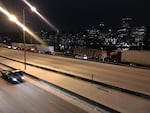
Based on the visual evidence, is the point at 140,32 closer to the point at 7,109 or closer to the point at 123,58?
the point at 123,58

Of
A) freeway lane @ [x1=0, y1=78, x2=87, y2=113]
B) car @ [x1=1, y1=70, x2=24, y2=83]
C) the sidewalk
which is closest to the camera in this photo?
the sidewalk

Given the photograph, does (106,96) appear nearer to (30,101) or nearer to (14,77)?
(30,101)

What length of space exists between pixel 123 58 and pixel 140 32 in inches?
6506

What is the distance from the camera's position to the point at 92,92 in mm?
16797

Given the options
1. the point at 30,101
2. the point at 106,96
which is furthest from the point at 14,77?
the point at 106,96

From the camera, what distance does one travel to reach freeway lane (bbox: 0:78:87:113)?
551 inches

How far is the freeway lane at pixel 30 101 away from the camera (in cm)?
1400

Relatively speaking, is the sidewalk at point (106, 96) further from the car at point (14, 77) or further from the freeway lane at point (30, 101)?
the car at point (14, 77)

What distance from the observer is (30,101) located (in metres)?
15.8

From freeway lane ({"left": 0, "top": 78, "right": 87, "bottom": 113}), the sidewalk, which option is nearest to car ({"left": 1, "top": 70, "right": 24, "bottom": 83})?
freeway lane ({"left": 0, "top": 78, "right": 87, "bottom": 113})

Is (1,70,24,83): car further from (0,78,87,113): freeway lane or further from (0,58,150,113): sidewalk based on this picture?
(0,58,150,113): sidewalk

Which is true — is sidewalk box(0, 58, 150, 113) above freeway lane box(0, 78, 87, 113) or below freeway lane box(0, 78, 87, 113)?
above

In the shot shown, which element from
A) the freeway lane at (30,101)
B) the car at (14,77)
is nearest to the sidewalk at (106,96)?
the freeway lane at (30,101)

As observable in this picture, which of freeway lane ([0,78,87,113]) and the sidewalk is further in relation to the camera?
freeway lane ([0,78,87,113])
